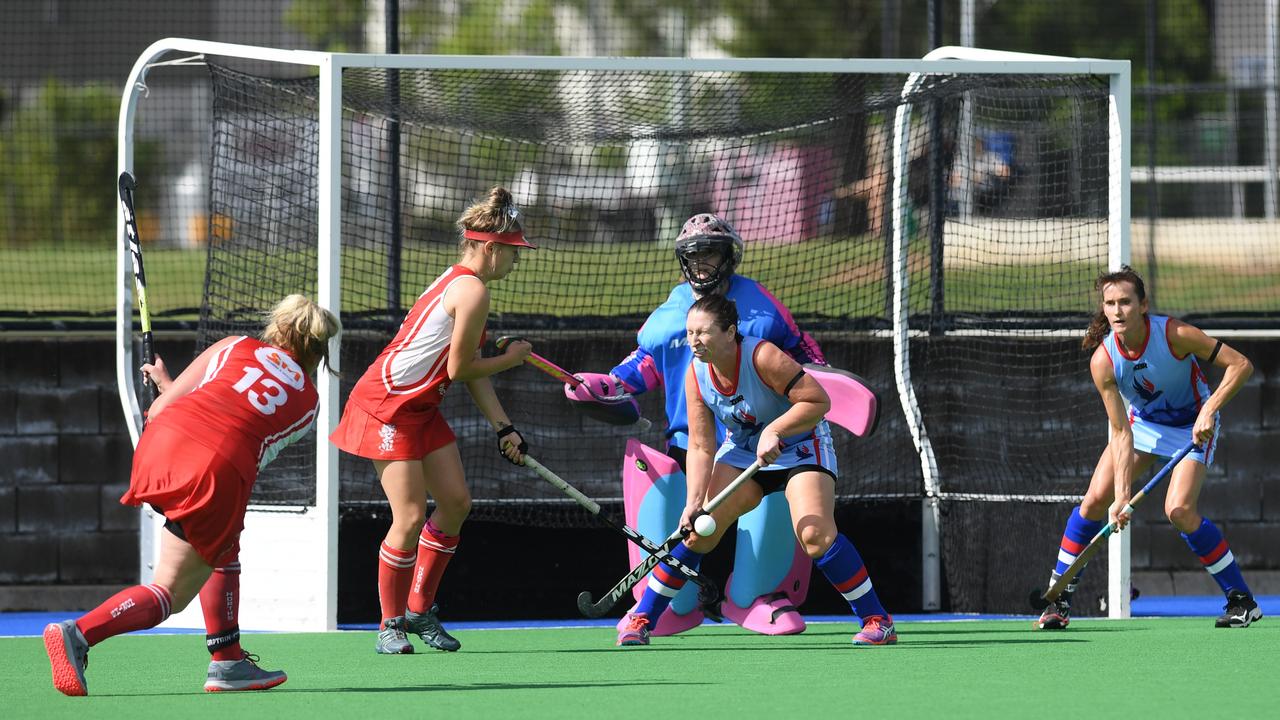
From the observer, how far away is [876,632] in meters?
6.21

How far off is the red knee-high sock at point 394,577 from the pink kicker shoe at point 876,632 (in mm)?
1585

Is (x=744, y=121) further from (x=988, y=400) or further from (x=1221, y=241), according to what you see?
(x=1221, y=241)

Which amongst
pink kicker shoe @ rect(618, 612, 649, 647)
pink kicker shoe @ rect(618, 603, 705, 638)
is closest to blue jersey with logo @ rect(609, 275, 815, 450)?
pink kicker shoe @ rect(618, 603, 705, 638)

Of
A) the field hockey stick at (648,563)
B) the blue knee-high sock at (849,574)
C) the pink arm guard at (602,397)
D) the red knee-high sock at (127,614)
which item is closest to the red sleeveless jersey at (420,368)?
the pink arm guard at (602,397)

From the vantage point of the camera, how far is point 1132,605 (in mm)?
8297

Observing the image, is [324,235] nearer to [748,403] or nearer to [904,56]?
[748,403]

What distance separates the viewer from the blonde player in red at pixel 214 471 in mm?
4867

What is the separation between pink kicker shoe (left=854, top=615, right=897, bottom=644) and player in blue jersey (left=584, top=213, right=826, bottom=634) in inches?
25.5

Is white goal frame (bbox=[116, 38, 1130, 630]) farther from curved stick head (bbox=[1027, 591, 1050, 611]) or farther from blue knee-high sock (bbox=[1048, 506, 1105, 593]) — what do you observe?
curved stick head (bbox=[1027, 591, 1050, 611])

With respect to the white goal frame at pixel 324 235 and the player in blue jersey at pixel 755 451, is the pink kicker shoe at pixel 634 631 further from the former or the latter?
the white goal frame at pixel 324 235

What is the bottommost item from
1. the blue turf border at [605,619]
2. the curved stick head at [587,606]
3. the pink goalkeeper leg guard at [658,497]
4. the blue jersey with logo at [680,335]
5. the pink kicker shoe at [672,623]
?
the blue turf border at [605,619]

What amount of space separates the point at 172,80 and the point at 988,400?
31.3ft

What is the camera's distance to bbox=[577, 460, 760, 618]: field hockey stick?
6.10 metres

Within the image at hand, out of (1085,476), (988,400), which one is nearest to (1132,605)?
(1085,476)
